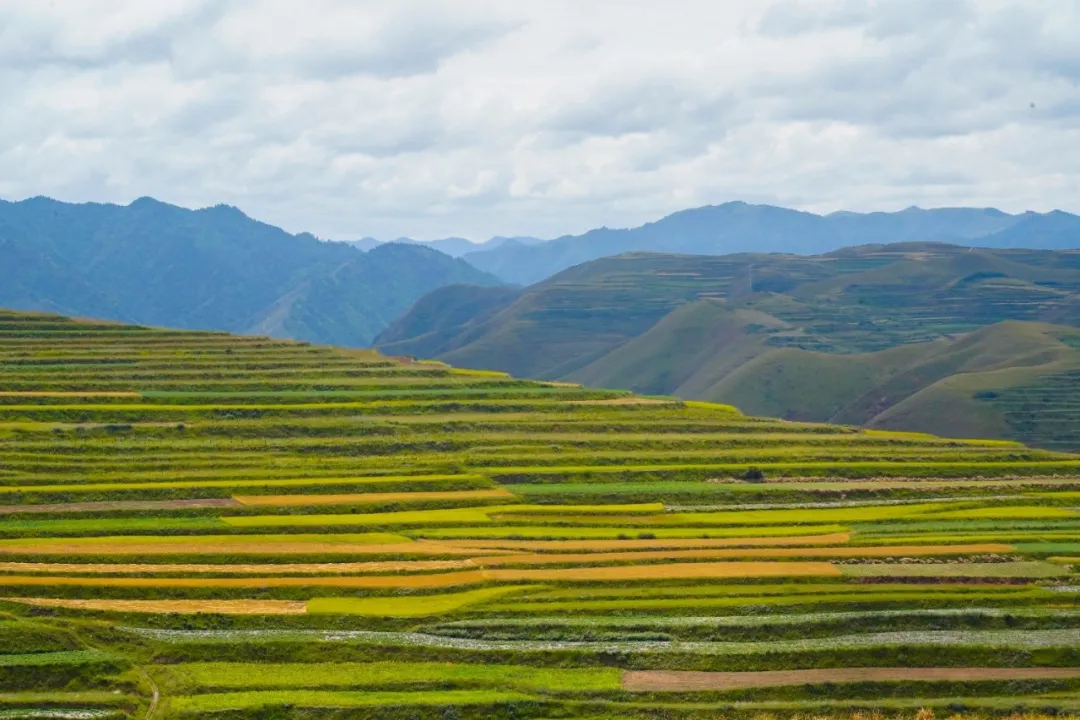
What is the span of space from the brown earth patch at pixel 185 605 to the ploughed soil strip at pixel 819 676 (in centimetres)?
1577

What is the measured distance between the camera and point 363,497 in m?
76.9

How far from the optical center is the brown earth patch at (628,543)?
6788 centimetres

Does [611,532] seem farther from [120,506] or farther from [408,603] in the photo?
[120,506]

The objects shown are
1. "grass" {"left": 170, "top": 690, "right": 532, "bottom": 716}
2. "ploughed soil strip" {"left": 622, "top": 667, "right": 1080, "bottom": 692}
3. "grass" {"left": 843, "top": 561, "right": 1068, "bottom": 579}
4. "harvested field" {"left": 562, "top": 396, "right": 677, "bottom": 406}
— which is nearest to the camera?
"grass" {"left": 170, "top": 690, "right": 532, "bottom": 716}

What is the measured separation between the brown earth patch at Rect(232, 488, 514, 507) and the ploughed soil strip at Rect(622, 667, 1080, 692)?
28.8 m

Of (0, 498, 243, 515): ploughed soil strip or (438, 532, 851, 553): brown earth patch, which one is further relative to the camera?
(0, 498, 243, 515): ploughed soil strip

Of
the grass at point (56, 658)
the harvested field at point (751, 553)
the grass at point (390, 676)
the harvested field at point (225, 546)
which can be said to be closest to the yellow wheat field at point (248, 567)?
the harvested field at point (225, 546)

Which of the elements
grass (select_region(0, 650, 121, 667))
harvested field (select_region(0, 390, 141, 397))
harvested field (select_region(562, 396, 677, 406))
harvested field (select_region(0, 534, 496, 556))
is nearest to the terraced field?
grass (select_region(0, 650, 121, 667))

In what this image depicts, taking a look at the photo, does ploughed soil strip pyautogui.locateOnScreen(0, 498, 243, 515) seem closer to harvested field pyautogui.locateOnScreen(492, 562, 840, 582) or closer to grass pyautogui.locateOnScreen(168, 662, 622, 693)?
harvested field pyautogui.locateOnScreen(492, 562, 840, 582)

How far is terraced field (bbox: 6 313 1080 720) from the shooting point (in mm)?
49219

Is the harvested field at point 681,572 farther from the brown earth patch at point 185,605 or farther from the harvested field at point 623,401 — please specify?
the harvested field at point 623,401

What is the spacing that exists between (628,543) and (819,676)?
1971cm

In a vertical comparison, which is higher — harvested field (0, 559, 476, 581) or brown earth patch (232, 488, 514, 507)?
brown earth patch (232, 488, 514, 507)

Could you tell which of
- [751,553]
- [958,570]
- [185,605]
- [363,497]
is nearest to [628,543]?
[751,553]
